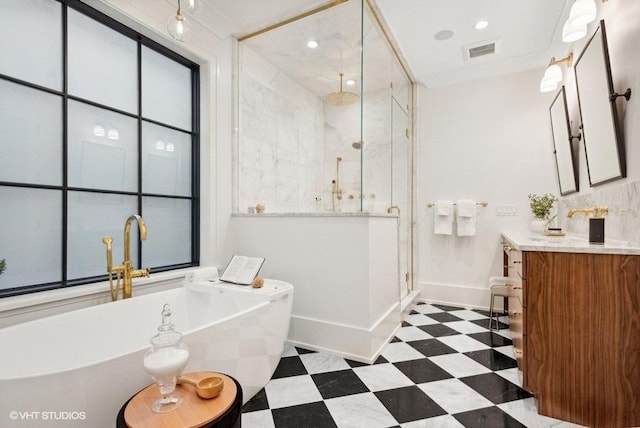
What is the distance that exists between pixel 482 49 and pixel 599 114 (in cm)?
157

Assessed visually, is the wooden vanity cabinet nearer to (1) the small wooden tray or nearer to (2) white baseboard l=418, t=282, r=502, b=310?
(1) the small wooden tray

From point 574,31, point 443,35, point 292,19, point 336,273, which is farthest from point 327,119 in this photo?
point 574,31

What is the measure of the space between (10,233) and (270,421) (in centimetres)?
171

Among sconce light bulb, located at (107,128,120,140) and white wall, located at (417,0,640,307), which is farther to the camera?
white wall, located at (417,0,640,307)

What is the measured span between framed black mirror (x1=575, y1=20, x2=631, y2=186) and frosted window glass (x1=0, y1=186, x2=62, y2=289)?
3.25 meters

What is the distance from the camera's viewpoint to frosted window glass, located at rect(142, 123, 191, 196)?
90.0 inches

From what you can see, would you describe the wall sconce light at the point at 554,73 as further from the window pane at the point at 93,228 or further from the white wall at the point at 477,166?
the window pane at the point at 93,228

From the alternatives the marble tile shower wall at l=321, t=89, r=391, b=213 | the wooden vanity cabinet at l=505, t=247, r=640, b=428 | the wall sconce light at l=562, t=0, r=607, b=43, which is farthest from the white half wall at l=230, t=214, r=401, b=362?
the wall sconce light at l=562, t=0, r=607, b=43

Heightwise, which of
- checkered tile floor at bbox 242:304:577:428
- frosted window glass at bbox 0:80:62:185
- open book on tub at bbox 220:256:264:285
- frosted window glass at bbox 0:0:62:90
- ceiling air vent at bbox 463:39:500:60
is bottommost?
checkered tile floor at bbox 242:304:577:428

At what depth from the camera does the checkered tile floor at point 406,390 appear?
154cm

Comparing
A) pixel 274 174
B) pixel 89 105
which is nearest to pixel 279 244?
pixel 274 174

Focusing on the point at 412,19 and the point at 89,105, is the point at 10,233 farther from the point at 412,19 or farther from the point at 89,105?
the point at 412,19

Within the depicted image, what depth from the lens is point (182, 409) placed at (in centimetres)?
103

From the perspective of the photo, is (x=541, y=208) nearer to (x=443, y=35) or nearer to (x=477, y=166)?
(x=477, y=166)
